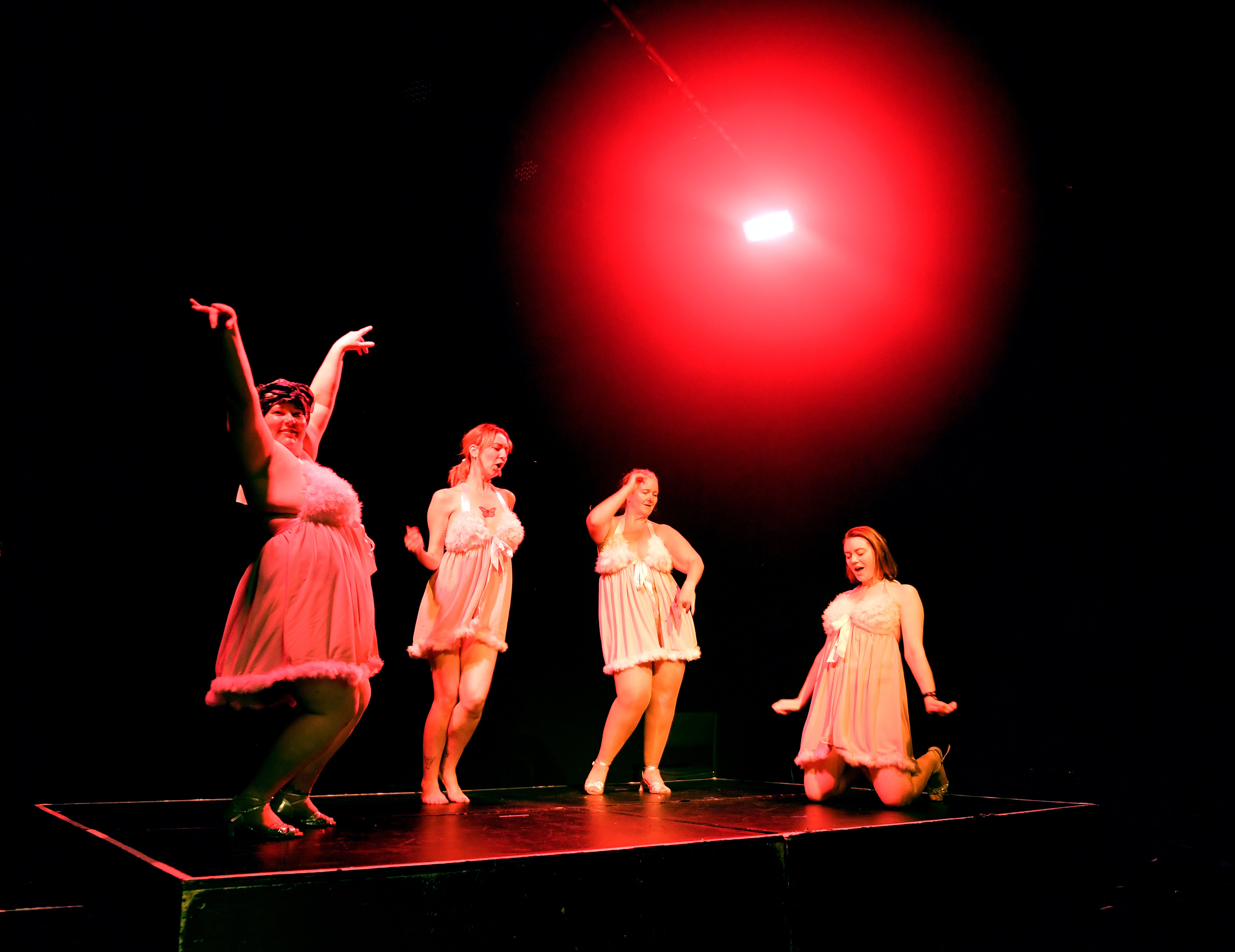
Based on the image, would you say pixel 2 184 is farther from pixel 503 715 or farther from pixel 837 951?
pixel 837 951

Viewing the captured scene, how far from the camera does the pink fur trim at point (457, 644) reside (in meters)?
3.98

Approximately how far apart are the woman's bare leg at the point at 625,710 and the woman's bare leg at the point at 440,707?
922mm

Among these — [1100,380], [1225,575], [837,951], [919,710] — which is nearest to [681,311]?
[1100,380]

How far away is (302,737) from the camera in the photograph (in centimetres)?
253

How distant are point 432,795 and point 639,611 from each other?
4.82 feet

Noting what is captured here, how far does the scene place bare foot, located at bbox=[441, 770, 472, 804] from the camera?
12.6 feet

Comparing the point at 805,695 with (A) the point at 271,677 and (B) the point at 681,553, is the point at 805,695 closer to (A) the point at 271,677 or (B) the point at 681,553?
(B) the point at 681,553

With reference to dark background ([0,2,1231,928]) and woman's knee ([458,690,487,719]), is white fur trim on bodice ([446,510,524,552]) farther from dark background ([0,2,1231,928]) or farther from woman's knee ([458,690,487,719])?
woman's knee ([458,690,487,719])

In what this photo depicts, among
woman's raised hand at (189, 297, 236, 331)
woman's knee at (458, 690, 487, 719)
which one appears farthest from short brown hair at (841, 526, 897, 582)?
woman's raised hand at (189, 297, 236, 331)

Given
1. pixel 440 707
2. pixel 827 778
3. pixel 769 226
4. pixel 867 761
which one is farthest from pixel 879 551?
pixel 769 226

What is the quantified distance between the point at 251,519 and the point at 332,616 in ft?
4.73

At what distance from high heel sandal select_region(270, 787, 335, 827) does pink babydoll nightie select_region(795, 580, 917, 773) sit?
231 cm

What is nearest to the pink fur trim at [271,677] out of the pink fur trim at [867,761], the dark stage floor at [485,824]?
the dark stage floor at [485,824]

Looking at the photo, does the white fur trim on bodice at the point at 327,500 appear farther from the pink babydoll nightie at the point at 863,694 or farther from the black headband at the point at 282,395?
the pink babydoll nightie at the point at 863,694
